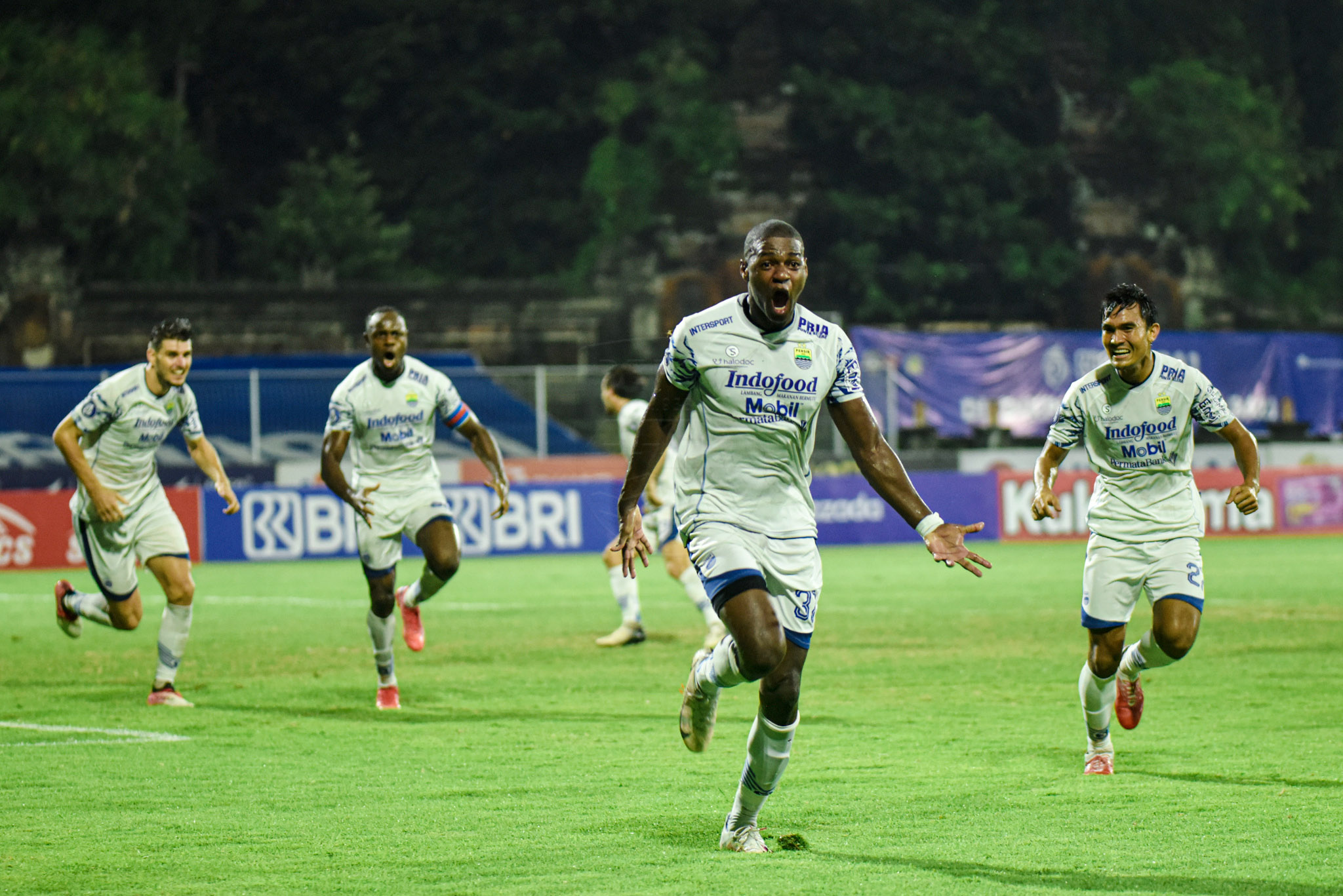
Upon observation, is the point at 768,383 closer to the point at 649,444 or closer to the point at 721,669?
the point at 649,444

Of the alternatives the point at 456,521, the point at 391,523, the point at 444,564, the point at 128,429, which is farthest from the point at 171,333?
the point at 456,521

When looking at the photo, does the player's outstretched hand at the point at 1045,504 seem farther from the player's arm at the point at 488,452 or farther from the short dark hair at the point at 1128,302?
the player's arm at the point at 488,452

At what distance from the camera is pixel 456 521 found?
88.3ft

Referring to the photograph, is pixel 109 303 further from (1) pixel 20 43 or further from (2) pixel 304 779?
(2) pixel 304 779

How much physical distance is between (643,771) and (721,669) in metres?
2.06

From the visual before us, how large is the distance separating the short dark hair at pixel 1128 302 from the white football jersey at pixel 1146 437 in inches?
10.4

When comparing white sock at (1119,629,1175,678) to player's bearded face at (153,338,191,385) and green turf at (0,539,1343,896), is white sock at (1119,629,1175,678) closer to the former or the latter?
green turf at (0,539,1343,896)

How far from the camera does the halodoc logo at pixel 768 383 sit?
6512 millimetres

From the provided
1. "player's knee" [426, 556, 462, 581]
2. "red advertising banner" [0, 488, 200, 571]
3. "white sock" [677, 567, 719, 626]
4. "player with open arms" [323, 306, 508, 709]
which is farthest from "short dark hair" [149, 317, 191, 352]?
"red advertising banner" [0, 488, 200, 571]

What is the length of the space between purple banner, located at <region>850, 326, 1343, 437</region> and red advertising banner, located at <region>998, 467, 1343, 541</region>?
451 cm

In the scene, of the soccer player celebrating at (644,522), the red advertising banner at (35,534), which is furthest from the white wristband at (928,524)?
the red advertising banner at (35,534)

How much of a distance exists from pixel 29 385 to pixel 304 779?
2437 centimetres

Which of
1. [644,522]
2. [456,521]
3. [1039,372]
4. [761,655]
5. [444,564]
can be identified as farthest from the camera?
[1039,372]

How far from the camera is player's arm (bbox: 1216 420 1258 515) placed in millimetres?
8375
